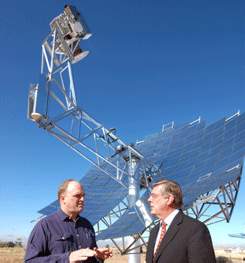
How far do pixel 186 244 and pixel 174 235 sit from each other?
0.69 feet

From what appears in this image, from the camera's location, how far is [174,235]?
570 centimetres

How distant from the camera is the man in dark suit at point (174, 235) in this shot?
5.45m

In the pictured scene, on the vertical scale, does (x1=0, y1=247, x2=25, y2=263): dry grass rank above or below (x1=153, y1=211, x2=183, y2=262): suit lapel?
above

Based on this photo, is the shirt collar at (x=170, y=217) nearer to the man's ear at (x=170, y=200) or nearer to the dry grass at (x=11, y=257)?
the man's ear at (x=170, y=200)

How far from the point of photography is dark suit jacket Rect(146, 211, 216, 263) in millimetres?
5414

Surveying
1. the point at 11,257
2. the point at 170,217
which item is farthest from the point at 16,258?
the point at 170,217

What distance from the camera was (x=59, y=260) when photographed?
211 inches

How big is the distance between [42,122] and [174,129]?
411 inches

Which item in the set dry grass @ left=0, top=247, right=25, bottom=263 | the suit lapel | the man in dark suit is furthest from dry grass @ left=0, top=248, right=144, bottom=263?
the suit lapel

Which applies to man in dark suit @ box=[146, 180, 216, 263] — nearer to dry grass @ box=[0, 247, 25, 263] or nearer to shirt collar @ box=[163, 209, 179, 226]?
shirt collar @ box=[163, 209, 179, 226]

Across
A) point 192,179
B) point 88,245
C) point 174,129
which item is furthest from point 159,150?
point 88,245

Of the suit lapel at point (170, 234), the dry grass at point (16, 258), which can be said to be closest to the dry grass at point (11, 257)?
the dry grass at point (16, 258)

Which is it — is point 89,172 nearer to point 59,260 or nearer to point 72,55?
point 72,55

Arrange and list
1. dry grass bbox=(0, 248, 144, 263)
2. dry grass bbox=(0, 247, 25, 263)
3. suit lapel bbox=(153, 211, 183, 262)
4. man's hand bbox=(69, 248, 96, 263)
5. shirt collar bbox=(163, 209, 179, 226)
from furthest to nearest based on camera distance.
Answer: dry grass bbox=(0, 248, 144, 263) < dry grass bbox=(0, 247, 25, 263) < shirt collar bbox=(163, 209, 179, 226) < suit lapel bbox=(153, 211, 183, 262) < man's hand bbox=(69, 248, 96, 263)
